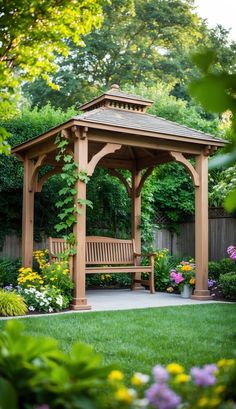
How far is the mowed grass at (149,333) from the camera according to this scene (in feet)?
14.0

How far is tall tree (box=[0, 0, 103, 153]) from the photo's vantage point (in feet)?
15.8

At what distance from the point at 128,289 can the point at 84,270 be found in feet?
11.1

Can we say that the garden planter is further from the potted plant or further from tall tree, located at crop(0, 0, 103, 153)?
tall tree, located at crop(0, 0, 103, 153)

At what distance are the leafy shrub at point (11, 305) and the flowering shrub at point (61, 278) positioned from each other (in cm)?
77

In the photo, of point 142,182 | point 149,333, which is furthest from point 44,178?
point 149,333

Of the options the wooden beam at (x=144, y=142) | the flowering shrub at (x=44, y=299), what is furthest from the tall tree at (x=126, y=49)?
the flowering shrub at (x=44, y=299)

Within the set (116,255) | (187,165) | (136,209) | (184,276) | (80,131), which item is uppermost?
(80,131)

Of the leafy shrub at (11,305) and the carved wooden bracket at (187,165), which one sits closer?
the leafy shrub at (11,305)

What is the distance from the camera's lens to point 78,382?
170 cm

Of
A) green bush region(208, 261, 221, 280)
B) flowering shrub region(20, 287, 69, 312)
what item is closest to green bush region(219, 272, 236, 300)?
green bush region(208, 261, 221, 280)

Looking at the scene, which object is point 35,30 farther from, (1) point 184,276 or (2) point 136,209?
(2) point 136,209

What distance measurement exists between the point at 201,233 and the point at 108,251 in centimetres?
206

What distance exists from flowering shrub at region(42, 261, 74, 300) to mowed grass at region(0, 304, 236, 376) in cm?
88

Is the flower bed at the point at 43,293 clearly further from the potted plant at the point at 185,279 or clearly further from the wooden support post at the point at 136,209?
the wooden support post at the point at 136,209
